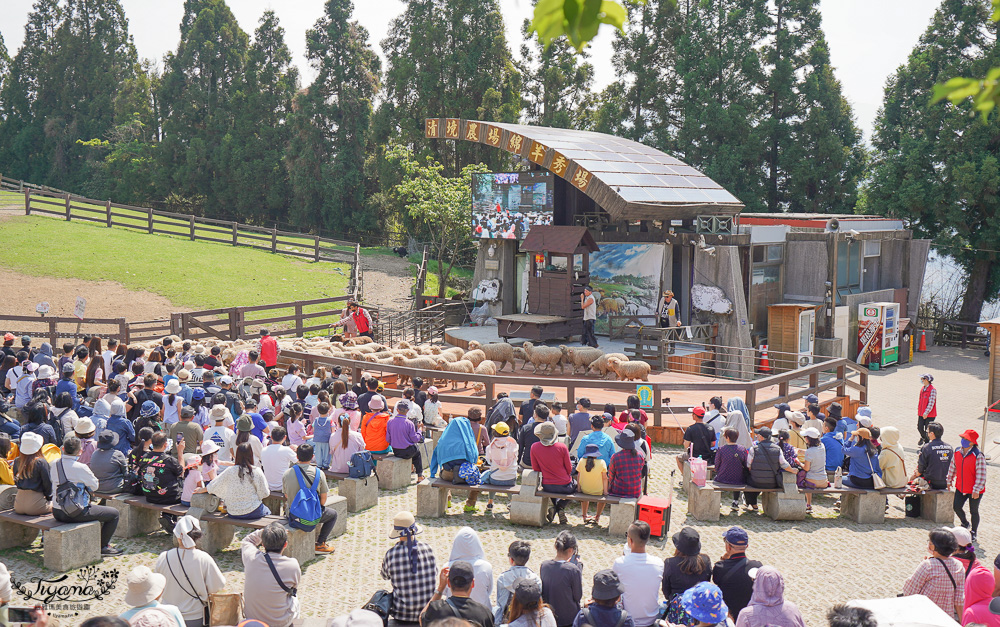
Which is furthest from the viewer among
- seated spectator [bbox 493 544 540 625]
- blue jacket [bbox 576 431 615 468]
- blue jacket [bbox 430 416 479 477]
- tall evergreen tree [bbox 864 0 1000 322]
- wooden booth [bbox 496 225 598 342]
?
tall evergreen tree [bbox 864 0 1000 322]

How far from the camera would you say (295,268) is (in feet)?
113

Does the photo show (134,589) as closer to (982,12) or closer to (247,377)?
(247,377)

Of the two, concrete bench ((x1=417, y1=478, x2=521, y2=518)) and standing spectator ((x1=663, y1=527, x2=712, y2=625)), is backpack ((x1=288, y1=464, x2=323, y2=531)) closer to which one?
concrete bench ((x1=417, y1=478, x2=521, y2=518))

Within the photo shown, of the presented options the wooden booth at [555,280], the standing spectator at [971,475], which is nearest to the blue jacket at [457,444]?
the standing spectator at [971,475]

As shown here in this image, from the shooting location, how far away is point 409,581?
6.75 metres

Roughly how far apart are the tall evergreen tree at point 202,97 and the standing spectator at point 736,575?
47939mm

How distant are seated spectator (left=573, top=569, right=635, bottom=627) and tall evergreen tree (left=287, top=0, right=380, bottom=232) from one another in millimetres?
42960

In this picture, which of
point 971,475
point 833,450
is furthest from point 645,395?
point 971,475

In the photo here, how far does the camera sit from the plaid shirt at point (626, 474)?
10.1 meters

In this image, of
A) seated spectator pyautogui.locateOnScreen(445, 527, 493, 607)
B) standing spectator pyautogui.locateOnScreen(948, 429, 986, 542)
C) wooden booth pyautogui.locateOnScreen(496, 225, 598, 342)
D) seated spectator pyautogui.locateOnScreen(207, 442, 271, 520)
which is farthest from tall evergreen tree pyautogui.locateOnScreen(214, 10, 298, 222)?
seated spectator pyautogui.locateOnScreen(445, 527, 493, 607)

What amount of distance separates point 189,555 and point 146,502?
3.26 meters

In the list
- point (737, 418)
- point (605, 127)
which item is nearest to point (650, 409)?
point (737, 418)

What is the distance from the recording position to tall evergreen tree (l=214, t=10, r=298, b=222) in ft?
160

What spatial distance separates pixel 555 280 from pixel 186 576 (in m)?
17.7
